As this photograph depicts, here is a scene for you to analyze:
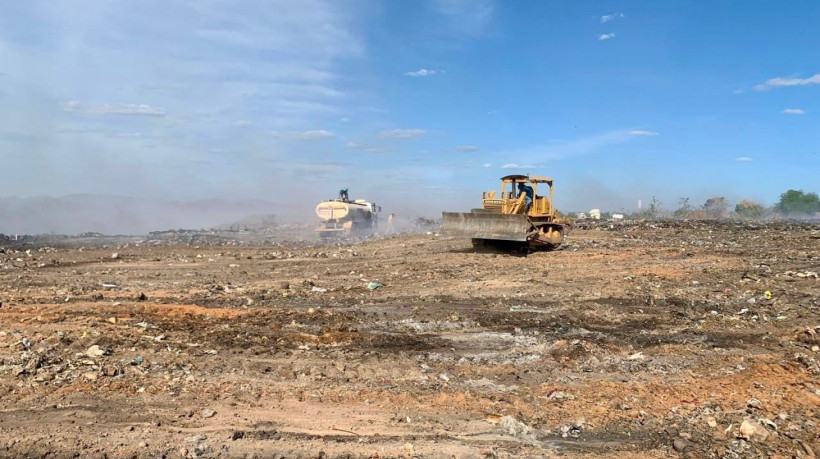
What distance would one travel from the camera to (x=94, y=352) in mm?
5270

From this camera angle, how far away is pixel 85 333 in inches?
229

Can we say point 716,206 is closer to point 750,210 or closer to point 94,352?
point 750,210

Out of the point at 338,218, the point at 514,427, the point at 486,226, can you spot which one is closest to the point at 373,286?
the point at 486,226

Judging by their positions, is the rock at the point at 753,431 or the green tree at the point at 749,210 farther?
the green tree at the point at 749,210

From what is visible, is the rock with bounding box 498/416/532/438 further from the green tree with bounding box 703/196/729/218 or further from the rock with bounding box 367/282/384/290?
the green tree with bounding box 703/196/729/218

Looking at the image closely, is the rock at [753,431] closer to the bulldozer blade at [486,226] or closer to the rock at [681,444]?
the rock at [681,444]

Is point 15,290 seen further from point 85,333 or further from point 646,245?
point 646,245

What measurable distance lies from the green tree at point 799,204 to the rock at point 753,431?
5371 centimetres

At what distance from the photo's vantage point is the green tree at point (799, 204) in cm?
4775

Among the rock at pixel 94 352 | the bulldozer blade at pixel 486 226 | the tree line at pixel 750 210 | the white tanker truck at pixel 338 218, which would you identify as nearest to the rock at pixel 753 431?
the rock at pixel 94 352

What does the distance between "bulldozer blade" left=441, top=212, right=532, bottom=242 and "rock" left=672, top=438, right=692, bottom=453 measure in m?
9.60

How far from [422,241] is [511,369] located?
49.6 ft

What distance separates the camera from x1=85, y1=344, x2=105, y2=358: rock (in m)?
5.23

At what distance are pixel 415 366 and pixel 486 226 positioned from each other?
9048 mm
